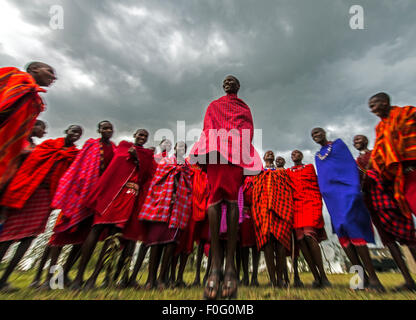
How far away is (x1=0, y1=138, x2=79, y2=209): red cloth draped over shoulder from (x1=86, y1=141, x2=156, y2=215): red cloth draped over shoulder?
3.00ft

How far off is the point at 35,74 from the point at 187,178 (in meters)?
2.89

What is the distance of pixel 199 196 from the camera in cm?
470

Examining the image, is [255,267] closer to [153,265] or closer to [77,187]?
[153,265]

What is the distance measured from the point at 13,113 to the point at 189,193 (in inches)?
110

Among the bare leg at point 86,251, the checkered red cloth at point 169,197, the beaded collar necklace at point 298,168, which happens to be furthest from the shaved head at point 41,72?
the beaded collar necklace at point 298,168

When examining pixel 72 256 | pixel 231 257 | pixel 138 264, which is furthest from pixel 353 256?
pixel 72 256

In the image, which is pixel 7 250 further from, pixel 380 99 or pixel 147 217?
pixel 380 99

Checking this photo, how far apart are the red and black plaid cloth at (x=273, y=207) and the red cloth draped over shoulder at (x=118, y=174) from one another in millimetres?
2215

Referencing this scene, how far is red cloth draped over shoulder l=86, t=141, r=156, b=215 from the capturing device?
3352mm

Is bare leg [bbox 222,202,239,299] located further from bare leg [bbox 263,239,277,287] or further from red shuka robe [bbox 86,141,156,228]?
red shuka robe [bbox 86,141,156,228]

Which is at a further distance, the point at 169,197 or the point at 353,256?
the point at 169,197

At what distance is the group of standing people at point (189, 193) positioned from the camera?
8.08ft

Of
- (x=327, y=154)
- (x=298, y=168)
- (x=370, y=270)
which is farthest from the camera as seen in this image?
(x=298, y=168)
